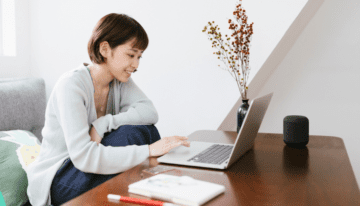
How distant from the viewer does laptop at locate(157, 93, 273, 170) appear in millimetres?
965

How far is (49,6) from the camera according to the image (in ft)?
7.43

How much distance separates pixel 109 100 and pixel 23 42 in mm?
970

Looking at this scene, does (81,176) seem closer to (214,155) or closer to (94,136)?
(94,136)

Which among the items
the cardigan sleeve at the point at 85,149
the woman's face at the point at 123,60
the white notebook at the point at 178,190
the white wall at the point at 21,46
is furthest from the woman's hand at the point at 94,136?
the white wall at the point at 21,46

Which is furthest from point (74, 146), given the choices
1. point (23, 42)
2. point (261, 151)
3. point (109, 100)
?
point (23, 42)

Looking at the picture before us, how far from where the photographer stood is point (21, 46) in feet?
7.32

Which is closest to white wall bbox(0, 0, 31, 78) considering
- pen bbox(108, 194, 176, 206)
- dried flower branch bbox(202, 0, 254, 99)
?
dried flower branch bbox(202, 0, 254, 99)

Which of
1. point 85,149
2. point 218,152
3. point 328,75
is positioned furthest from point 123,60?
point 328,75

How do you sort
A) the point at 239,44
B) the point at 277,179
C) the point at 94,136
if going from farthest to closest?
the point at 239,44 → the point at 94,136 → the point at 277,179

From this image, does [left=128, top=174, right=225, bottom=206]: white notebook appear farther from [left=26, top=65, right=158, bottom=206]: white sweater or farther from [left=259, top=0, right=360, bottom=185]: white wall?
[left=259, top=0, right=360, bottom=185]: white wall

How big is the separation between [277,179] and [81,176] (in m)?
0.69

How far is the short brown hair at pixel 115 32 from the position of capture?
1.42m

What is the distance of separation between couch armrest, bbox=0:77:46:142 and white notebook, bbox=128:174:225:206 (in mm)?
1249

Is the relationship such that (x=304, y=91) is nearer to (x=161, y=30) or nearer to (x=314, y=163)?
(x=161, y=30)
